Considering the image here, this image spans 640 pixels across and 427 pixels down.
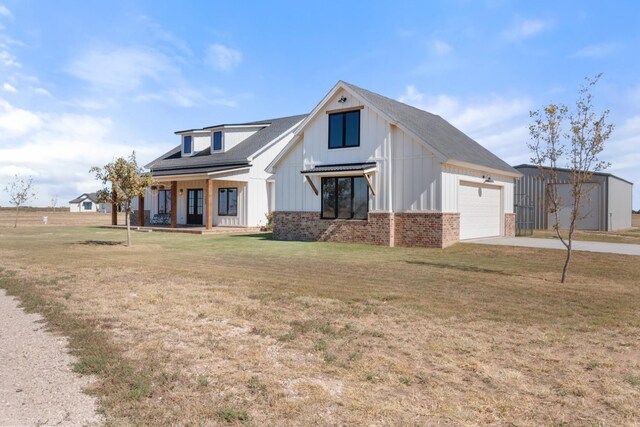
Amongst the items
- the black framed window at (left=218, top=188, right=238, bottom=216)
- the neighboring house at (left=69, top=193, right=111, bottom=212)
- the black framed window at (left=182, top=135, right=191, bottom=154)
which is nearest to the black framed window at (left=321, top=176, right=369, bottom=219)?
the black framed window at (left=218, top=188, right=238, bottom=216)

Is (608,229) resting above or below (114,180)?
below

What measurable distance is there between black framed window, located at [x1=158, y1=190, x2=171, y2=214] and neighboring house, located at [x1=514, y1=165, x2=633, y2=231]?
917 inches

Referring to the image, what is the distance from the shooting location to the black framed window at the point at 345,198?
19469mm

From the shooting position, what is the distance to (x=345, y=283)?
963 cm

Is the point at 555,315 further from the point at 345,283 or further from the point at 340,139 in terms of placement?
the point at 340,139

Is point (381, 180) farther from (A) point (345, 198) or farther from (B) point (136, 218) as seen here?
(B) point (136, 218)

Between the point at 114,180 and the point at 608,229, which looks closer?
the point at 114,180

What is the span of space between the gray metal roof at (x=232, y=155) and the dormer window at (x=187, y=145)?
0.54 meters

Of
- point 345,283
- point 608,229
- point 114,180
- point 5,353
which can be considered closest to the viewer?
point 5,353

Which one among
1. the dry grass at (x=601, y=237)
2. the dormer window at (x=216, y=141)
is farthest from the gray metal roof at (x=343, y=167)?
the dormer window at (x=216, y=141)

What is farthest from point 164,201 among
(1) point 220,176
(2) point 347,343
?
(2) point 347,343

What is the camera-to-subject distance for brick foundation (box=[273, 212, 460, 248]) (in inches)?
695

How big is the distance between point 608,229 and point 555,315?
26.8 m

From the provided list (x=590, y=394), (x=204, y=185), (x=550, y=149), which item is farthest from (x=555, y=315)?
(x=204, y=185)
